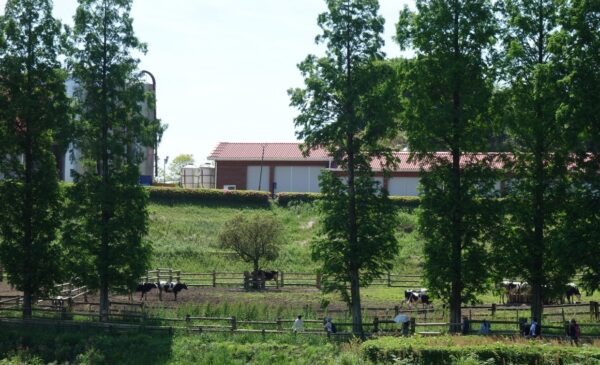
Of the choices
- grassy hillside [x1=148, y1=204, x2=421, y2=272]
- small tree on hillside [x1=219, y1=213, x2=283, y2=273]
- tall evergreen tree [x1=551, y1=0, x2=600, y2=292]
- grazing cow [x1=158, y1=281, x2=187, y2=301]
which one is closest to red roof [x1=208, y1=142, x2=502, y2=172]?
→ grassy hillside [x1=148, y1=204, x2=421, y2=272]

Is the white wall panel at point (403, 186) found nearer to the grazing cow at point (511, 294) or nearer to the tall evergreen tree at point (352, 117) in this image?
the grazing cow at point (511, 294)

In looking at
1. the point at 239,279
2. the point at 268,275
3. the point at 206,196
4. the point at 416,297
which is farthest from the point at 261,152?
the point at 416,297

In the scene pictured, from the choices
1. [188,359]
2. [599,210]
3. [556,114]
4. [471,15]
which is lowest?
[188,359]

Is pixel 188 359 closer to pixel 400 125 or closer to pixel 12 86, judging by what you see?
pixel 400 125

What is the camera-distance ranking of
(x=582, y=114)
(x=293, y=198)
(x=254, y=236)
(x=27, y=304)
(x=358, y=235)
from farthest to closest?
(x=293, y=198) → (x=254, y=236) → (x=27, y=304) → (x=358, y=235) → (x=582, y=114)

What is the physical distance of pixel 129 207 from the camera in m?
37.1

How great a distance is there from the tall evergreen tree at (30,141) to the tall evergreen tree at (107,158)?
1.12m

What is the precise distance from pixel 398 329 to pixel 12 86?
2016 centimetres

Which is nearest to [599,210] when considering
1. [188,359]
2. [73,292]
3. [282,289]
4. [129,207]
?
[188,359]

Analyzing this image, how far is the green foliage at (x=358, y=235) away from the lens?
34438 mm

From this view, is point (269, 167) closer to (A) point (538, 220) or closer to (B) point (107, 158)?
(B) point (107, 158)

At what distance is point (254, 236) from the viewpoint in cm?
5241

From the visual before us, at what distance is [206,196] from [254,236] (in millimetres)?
22729

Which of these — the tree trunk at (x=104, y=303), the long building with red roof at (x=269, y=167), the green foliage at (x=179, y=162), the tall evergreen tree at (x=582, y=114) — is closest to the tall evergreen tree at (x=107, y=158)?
the tree trunk at (x=104, y=303)
